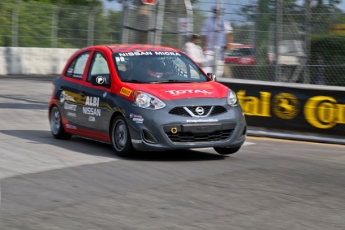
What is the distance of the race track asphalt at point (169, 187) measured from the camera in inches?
275

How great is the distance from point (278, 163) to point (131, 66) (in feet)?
8.50

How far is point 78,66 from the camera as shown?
1238cm

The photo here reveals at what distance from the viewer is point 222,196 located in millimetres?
8047

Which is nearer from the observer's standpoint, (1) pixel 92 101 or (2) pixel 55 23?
(1) pixel 92 101

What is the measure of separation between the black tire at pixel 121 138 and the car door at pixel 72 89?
1.20 m

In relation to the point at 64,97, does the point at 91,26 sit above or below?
below

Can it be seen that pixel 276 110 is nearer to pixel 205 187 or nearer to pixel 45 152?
pixel 45 152

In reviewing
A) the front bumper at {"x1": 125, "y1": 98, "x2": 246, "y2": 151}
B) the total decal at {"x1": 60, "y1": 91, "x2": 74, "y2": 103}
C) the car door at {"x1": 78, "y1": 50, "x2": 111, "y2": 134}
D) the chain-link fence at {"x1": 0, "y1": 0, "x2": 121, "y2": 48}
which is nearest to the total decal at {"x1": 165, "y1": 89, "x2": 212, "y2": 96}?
the front bumper at {"x1": 125, "y1": 98, "x2": 246, "y2": 151}

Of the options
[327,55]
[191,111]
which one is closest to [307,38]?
[327,55]

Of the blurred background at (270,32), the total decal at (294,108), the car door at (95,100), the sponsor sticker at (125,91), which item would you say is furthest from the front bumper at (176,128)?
the blurred background at (270,32)

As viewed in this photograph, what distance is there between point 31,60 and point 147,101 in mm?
22977

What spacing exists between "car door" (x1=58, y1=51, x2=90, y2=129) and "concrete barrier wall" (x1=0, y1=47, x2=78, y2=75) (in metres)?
19.2

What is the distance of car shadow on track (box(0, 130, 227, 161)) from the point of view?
10797 mm

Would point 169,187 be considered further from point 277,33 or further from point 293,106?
point 277,33
